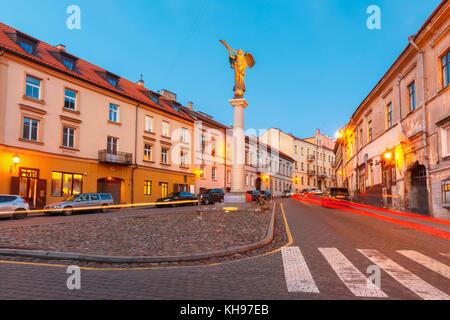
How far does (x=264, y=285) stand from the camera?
514 cm

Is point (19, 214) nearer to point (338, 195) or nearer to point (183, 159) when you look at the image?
point (183, 159)

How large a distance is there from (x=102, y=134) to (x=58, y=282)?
2565cm

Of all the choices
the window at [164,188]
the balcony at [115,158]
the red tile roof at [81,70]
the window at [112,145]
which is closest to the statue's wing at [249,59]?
the red tile roof at [81,70]

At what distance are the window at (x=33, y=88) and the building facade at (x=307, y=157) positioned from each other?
49141 mm

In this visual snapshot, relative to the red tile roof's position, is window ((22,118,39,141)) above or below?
below

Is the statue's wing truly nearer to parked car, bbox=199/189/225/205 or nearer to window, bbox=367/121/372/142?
window, bbox=367/121/372/142

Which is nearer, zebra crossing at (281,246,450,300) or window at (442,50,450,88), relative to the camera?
zebra crossing at (281,246,450,300)

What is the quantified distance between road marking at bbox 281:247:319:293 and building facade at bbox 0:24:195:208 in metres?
20.9

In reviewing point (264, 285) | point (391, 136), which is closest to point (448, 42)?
point (391, 136)

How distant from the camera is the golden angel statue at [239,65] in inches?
928

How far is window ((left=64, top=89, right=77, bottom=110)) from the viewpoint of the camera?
86.0 feet

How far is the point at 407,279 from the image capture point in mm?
5551

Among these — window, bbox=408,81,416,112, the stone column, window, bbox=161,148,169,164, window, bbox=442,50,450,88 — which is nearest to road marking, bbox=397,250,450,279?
window, bbox=442,50,450,88

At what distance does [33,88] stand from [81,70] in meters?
6.27
